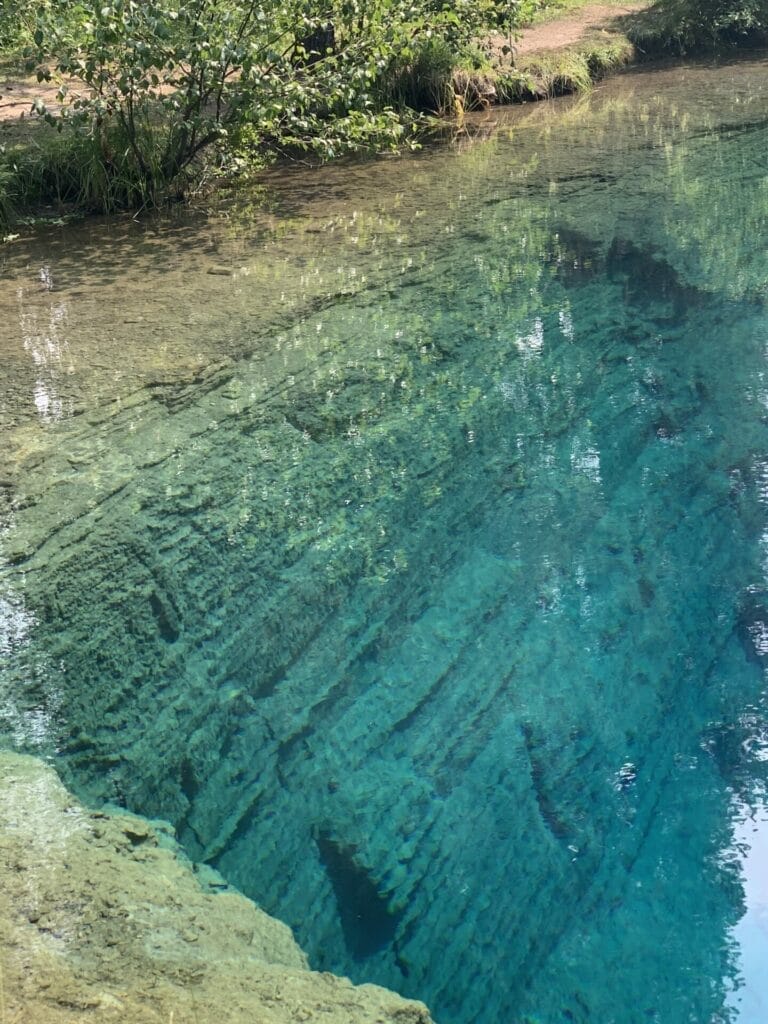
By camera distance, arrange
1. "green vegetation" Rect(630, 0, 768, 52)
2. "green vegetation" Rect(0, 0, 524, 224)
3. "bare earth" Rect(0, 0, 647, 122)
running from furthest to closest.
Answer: "green vegetation" Rect(630, 0, 768, 52)
"bare earth" Rect(0, 0, 647, 122)
"green vegetation" Rect(0, 0, 524, 224)

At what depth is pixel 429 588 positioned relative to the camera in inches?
127

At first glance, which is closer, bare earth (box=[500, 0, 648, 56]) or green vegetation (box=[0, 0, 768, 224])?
green vegetation (box=[0, 0, 768, 224])

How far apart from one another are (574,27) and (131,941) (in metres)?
12.3

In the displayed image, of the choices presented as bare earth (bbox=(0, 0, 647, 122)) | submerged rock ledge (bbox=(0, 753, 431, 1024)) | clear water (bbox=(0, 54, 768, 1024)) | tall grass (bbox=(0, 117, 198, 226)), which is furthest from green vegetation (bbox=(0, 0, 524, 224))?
submerged rock ledge (bbox=(0, 753, 431, 1024))

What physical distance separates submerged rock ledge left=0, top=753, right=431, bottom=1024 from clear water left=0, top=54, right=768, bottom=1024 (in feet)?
0.61

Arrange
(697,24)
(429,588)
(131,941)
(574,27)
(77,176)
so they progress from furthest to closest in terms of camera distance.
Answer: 1. (574,27)
2. (697,24)
3. (77,176)
4. (429,588)
5. (131,941)

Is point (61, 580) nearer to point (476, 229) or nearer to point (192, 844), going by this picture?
point (192, 844)

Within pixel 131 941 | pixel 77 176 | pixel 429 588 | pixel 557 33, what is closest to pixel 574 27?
pixel 557 33

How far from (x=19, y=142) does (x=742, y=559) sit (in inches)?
A: 239

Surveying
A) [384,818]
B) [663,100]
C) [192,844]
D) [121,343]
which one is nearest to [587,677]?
[384,818]

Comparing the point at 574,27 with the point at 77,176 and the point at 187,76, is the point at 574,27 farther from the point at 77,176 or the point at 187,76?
the point at 77,176

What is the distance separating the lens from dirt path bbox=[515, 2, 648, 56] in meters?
11.3

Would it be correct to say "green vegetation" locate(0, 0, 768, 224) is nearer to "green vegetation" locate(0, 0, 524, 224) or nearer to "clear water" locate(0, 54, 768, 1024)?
"green vegetation" locate(0, 0, 524, 224)

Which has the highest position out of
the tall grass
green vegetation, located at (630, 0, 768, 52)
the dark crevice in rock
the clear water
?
green vegetation, located at (630, 0, 768, 52)
